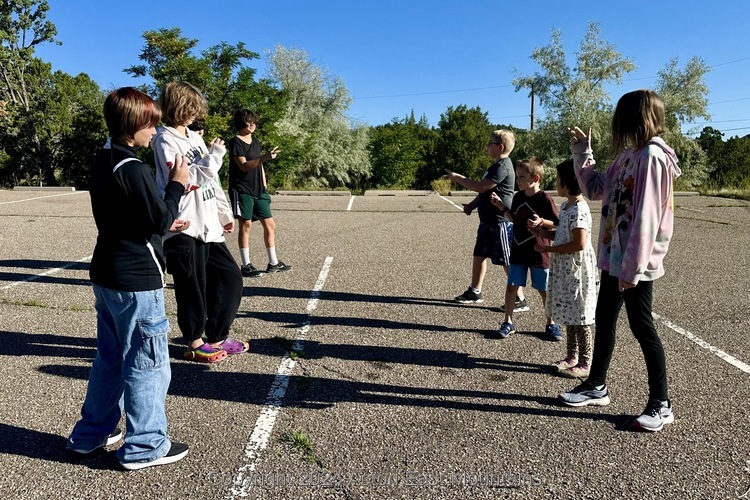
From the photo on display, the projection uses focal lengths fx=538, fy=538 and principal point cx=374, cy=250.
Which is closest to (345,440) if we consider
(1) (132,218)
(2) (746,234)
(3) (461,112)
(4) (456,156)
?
(1) (132,218)

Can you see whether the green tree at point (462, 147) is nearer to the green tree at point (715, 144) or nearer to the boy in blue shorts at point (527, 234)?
the green tree at point (715, 144)

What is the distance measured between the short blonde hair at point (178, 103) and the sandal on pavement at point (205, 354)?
166cm

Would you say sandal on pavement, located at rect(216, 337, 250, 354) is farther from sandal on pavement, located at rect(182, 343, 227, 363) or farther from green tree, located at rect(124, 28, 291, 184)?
green tree, located at rect(124, 28, 291, 184)

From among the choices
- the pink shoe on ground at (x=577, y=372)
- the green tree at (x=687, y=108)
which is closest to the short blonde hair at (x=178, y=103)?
the pink shoe on ground at (x=577, y=372)

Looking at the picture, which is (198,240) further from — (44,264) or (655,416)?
(44,264)

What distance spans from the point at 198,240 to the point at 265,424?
1367mm

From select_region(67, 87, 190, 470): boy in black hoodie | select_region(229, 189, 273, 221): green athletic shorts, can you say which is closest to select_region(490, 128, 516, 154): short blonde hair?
select_region(229, 189, 273, 221): green athletic shorts

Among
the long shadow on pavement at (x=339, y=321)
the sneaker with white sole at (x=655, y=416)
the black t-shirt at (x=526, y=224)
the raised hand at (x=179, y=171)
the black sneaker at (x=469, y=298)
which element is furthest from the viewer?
the black sneaker at (x=469, y=298)

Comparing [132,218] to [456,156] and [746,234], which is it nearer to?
[746,234]

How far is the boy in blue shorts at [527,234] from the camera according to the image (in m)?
4.61

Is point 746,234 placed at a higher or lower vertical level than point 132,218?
lower

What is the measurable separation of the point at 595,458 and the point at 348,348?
2178 mm

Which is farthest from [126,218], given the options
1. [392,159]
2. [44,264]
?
[392,159]

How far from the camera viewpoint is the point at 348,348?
448 centimetres
